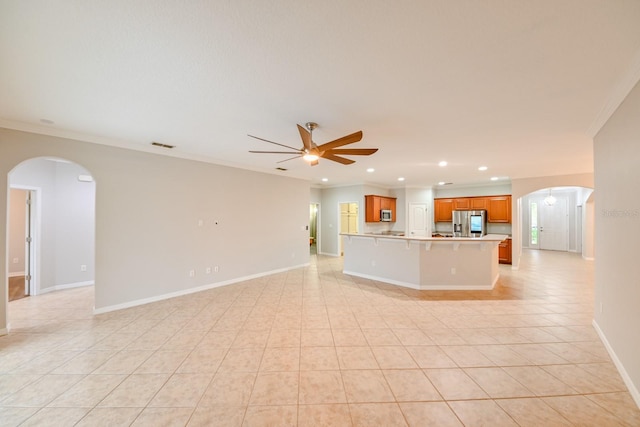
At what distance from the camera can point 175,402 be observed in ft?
6.67

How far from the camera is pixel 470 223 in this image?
839cm

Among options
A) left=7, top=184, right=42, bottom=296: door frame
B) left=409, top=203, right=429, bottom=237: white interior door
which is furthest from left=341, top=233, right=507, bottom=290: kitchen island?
left=7, top=184, right=42, bottom=296: door frame

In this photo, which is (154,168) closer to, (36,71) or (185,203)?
(185,203)

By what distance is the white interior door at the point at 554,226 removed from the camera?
423 inches

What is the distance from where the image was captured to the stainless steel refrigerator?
8.23 m

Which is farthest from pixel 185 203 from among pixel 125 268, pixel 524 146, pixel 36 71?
pixel 524 146

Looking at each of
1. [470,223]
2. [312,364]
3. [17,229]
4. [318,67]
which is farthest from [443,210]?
[17,229]

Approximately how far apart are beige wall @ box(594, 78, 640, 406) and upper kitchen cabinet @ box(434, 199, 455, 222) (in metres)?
6.15

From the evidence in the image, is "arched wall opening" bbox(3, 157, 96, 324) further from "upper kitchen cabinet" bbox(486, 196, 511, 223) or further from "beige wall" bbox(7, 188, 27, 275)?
"upper kitchen cabinet" bbox(486, 196, 511, 223)

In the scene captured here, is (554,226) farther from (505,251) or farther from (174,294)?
(174,294)

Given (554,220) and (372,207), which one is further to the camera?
(554,220)

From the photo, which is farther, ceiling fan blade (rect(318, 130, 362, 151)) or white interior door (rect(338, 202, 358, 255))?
white interior door (rect(338, 202, 358, 255))

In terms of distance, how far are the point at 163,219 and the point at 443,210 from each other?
869cm

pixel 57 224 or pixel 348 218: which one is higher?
pixel 348 218
